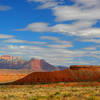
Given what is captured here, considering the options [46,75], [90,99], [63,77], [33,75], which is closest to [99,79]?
[63,77]

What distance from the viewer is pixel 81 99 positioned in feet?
51.5

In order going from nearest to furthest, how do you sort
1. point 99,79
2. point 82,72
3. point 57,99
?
point 57,99
point 99,79
point 82,72

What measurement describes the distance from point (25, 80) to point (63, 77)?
14081 mm

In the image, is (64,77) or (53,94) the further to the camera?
(64,77)

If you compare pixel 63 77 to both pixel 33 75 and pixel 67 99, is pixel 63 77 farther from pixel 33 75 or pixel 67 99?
pixel 67 99

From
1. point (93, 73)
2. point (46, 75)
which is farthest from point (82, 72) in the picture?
point (46, 75)

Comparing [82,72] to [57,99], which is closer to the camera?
[57,99]

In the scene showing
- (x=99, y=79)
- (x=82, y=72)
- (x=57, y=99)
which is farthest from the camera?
(x=82, y=72)

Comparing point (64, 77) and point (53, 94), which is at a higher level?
point (53, 94)

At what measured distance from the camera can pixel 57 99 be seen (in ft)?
50.0

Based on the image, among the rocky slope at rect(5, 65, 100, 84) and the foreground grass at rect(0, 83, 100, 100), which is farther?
the rocky slope at rect(5, 65, 100, 84)

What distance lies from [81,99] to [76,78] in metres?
52.4

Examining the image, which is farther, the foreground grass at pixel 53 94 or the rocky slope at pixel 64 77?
the rocky slope at pixel 64 77

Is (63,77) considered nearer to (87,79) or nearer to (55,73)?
(55,73)
